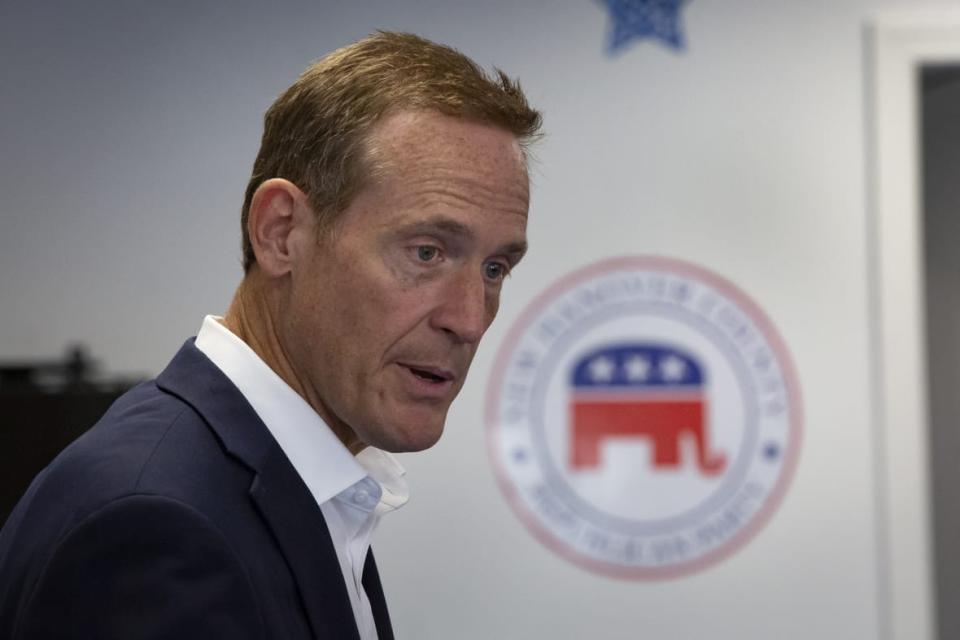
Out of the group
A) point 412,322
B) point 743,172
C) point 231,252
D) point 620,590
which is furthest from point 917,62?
point 412,322

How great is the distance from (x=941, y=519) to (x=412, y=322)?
3.09 m

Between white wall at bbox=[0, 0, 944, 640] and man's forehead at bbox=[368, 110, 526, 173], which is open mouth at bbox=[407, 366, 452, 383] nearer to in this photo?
man's forehead at bbox=[368, 110, 526, 173]

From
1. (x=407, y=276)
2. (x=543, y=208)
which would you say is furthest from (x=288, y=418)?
(x=543, y=208)

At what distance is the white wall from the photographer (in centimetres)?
247

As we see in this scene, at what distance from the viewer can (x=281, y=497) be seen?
818 millimetres

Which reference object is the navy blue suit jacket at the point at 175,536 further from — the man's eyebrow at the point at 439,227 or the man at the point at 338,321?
the man's eyebrow at the point at 439,227

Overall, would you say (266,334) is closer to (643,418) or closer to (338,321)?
(338,321)

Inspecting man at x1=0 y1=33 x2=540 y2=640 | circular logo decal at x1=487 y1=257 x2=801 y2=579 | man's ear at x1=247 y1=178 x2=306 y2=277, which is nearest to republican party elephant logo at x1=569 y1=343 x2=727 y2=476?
circular logo decal at x1=487 y1=257 x2=801 y2=579

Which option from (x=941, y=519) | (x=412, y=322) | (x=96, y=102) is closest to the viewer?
(x=412, y=322)

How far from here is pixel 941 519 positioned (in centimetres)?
357

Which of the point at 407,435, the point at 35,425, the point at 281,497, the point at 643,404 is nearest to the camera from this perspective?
the point at 281,497

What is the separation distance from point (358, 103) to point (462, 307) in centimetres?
18

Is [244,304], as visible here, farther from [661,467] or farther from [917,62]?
[917,62]

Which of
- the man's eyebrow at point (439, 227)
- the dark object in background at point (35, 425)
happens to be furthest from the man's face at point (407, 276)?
the dark object in background at point (35, 425)
